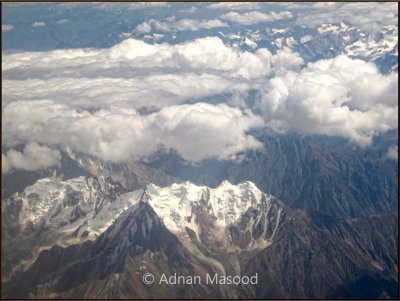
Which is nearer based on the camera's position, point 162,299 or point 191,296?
point 162,299

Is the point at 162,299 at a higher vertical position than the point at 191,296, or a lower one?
higher
